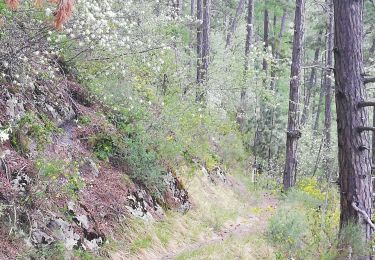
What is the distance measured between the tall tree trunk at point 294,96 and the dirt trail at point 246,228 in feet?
3.87

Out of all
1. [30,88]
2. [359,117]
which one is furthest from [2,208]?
[359,117]

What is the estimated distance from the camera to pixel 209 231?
9.93 metres

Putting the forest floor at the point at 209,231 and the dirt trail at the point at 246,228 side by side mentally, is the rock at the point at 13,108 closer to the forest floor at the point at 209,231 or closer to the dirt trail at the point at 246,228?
the forest floor at the point at 209,231

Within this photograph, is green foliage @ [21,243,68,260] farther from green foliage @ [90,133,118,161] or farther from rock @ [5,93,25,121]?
green foliage @ [90,133,118,161]

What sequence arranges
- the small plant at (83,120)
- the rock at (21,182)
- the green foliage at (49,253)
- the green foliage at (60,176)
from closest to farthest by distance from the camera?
the green foliage at (49,253) < the rock at (21,182) < the green foliage at (60,176) < the small plant at (83,120)

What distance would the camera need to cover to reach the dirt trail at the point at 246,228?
8.51 metres

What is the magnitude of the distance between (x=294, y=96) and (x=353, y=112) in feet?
30.8

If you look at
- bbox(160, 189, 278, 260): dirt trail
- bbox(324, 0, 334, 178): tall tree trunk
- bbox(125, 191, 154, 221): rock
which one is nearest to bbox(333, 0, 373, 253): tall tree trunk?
bbox(160, 189, 278, 260): dirt trail

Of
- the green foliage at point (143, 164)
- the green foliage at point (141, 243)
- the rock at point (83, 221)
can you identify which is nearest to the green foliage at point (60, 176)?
the rock at point (83, 221)

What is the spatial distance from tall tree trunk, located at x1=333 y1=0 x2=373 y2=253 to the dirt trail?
3.19 m

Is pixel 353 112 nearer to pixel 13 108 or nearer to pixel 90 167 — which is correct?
pixel 90 167

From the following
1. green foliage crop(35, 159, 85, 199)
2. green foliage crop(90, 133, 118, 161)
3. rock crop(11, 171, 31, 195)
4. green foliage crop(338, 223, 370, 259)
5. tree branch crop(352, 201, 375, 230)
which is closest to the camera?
green foliage crop(338, 223, 370, 259)

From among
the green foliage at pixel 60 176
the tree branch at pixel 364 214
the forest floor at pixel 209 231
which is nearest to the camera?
the tree branch at pixel 364 214

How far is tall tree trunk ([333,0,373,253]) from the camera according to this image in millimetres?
5859
